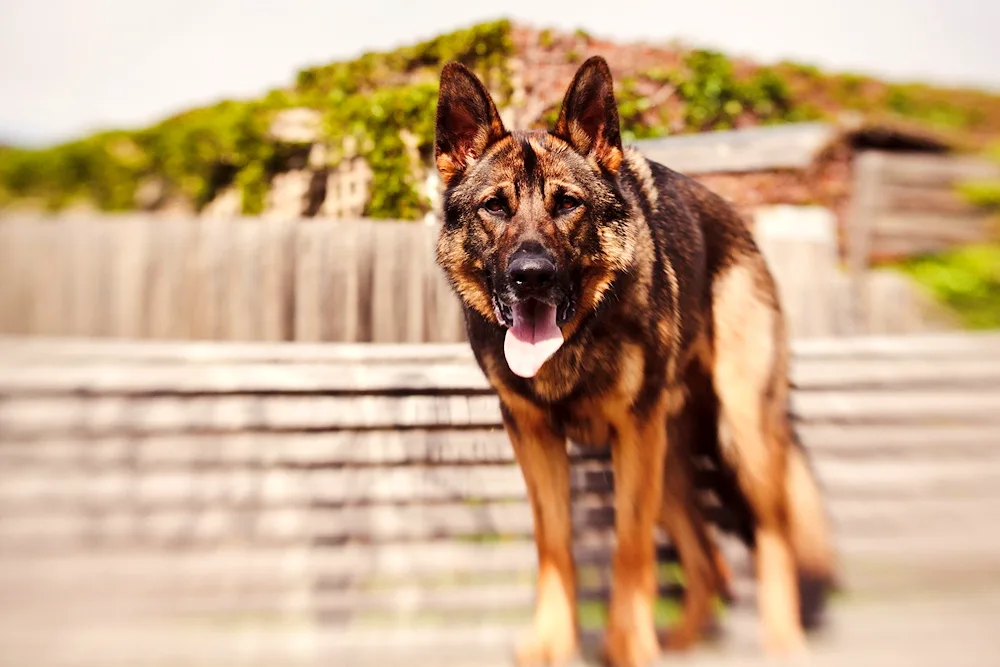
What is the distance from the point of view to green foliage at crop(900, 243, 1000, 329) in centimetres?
758

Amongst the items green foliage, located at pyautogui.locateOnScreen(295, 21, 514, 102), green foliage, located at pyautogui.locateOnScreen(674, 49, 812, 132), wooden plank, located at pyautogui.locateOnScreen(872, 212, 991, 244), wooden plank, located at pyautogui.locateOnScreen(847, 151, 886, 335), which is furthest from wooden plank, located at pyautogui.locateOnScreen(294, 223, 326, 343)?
wooden plank, located at pyautogui.locateOnScreen(872, 212, 991, 244)

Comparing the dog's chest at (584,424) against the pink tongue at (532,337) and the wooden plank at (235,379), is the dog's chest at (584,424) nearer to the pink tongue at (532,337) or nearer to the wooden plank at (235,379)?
the pink tongue at (532,337)

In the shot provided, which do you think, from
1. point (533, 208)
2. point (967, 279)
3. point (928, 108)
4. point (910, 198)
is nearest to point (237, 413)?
point (533, 208)

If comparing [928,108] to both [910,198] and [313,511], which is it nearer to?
[910,198]

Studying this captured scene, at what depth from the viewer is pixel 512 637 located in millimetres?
2756

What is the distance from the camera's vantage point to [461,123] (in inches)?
103

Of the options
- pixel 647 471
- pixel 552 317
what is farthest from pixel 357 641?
pixel 552 317

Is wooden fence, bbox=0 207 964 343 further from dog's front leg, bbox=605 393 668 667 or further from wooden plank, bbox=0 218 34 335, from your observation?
dog's front leg, bbox=605 393 668 667

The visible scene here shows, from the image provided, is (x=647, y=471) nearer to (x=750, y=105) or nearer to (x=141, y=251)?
(x=141, y=251)

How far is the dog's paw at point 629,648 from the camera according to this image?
2.57 meters

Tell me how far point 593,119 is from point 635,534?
1.58m

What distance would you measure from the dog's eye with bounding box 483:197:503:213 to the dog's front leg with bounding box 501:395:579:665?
2.40ft

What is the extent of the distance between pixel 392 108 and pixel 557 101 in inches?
43.2

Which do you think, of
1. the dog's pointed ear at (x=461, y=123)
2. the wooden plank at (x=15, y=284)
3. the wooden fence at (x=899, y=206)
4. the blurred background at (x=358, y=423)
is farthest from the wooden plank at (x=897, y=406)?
the wooden fence at (x=899, y=206)
